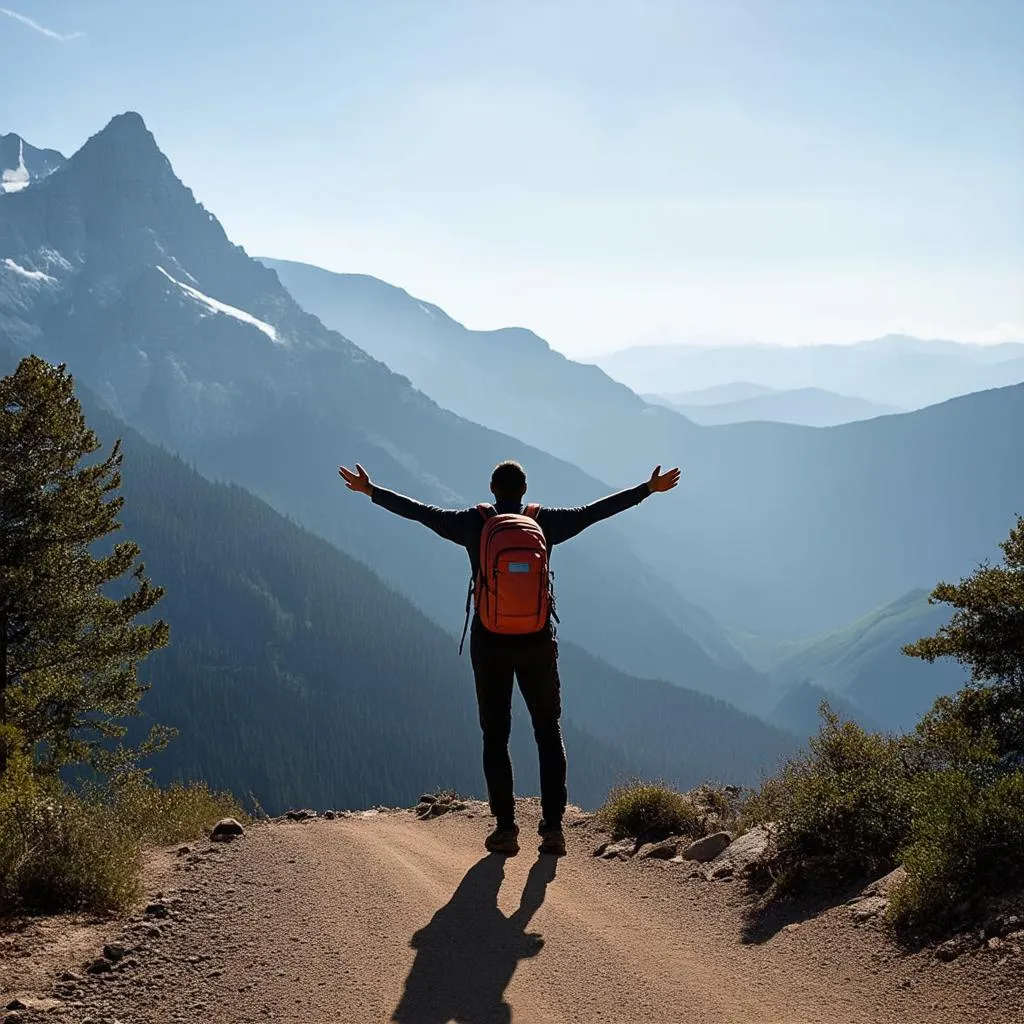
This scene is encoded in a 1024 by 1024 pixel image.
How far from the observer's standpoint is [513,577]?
7512 mm

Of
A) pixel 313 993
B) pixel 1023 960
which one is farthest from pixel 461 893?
pixel 1023 960

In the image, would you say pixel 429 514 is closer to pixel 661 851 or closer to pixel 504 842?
pixel 504 842

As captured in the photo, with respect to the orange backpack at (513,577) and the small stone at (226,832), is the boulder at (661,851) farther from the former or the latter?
the small stone at (226,832)

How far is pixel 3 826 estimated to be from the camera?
7066 millimetres

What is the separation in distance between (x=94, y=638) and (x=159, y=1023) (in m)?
15.2

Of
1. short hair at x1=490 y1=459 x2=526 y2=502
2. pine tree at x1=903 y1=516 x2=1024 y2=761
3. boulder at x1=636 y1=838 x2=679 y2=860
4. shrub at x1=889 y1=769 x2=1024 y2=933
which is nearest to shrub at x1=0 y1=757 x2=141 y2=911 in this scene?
short hair at x1=490 y1=459 x2=526 y2=502

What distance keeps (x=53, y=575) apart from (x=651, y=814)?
12.8 m

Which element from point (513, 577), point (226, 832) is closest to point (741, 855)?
point (513, 577)

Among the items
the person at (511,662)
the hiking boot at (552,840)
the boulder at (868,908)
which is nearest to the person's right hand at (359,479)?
the person at (511,662)

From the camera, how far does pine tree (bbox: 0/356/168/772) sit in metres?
17.0

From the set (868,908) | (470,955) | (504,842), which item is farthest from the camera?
(504,842)

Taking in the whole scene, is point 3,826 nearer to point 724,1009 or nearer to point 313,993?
point 313,993

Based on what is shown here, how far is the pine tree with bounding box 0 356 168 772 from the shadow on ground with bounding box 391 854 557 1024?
11.9 meters

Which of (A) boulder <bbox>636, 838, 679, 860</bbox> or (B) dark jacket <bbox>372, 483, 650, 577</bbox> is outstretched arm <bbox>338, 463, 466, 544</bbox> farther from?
(A) boulder <bbox>636, 838, 679, 860</bbox>
